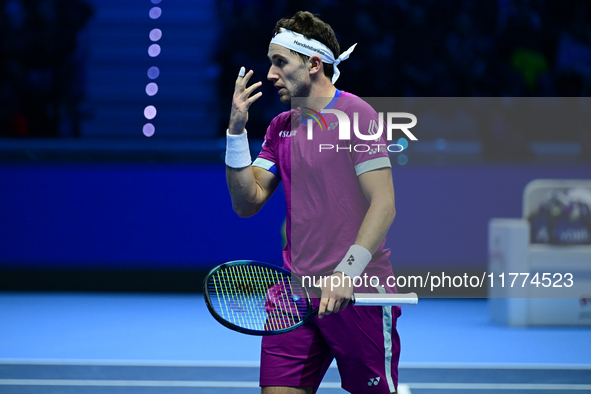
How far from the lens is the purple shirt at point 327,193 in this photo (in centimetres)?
233

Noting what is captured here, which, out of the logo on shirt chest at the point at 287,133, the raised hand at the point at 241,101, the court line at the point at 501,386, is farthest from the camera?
the court line at the point at 501,386

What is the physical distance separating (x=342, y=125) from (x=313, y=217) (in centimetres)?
30

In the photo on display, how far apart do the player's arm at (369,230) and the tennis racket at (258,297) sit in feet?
0.64

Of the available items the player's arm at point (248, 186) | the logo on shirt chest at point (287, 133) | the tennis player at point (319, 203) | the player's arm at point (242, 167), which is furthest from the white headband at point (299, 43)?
the player's arm at point (248, 186)

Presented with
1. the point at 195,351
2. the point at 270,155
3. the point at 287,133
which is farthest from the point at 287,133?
the point at 195,351

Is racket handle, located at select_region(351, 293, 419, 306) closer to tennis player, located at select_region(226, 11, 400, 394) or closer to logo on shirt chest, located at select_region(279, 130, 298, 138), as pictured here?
tennis player, located at select_region(226, 11, 400, 394)

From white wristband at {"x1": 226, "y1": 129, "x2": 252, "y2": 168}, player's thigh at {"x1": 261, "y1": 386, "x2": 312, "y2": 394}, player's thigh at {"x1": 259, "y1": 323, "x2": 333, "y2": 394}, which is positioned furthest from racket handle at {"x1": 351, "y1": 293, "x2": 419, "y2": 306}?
white wristband at {"x1": 226, "y1": 129, "x2": 252, "y2": 168}

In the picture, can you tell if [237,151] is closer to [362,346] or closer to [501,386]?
[362,346]

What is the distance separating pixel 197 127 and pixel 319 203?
6480 millimetres

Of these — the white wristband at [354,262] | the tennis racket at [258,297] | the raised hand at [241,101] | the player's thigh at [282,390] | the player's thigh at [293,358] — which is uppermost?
the raised hand at [241,101]

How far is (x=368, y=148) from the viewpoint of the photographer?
88.8 inches

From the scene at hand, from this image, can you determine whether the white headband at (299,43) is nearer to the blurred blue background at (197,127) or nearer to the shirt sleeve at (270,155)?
the shirt sleeve at (270,155)

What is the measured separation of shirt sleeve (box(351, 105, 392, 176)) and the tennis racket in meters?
0.40

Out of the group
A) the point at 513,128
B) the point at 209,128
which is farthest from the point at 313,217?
the point at 209,128
